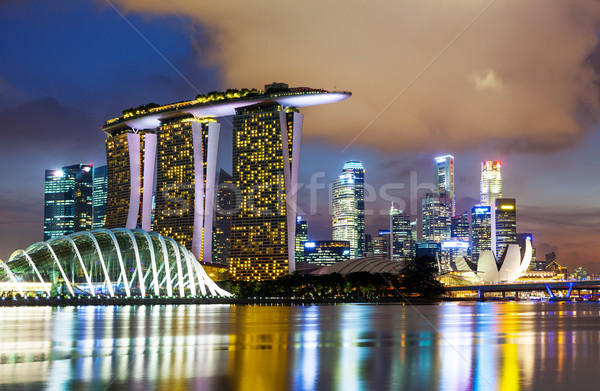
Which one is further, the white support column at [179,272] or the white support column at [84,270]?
the white support column at [179,272]

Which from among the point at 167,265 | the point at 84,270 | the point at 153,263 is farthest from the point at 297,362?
the point at 167,265

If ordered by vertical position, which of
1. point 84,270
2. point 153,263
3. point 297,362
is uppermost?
point 153,263

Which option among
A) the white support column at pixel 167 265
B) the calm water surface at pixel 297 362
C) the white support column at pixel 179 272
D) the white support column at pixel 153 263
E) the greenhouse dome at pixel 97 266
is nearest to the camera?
the calm water surface at pixel 297 362

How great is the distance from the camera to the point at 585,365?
88.5 ft

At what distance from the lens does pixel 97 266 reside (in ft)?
433

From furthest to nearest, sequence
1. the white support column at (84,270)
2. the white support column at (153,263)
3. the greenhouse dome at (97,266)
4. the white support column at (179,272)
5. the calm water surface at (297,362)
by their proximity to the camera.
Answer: the white support column at (179,272), the white support column at (153,263), the white support column at (84,270), the greenhouse dome at (97,266), the calm water surface at (297,362)

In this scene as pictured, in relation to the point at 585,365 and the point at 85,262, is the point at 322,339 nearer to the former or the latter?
the point at 585,365

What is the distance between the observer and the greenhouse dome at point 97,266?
126062mm

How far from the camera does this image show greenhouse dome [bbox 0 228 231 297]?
12606cm

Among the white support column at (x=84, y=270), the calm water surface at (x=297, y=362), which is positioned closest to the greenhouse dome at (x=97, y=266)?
the white support column at (x=84, y=270)

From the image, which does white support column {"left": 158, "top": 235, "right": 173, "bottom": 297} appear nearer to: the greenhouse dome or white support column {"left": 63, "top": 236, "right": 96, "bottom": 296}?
the greenhouse dome

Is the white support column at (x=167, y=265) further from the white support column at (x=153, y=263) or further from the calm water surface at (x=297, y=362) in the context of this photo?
the calm water surface at (x=297, y=362)

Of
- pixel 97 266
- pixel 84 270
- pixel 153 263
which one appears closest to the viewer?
pixel 84 270

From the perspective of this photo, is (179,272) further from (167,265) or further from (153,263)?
(153,263)
